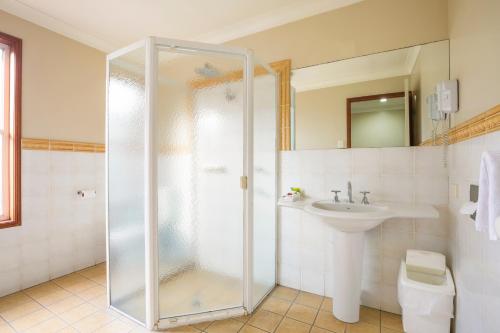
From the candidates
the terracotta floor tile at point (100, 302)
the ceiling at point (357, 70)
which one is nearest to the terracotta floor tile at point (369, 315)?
the ceiling at point (357, 70)

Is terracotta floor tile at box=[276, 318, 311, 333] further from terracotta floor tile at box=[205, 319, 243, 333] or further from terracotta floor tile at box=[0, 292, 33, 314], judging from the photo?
terracotta floor tile at box=[0, 292, 33, 314]

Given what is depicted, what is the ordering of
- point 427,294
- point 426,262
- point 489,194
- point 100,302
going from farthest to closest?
point 100,302
point 426,262
point 427,294
point 489,194

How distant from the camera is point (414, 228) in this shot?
1.76 m

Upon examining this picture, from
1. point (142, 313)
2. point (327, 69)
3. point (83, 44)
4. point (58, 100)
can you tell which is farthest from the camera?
point (83, 44)

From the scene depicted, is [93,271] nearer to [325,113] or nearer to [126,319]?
[126,319]

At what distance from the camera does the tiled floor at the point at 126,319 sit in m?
1.65

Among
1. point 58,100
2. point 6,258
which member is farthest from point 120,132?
point 6,258

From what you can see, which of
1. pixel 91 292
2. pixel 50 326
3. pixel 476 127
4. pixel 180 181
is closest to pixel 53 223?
pixel 91 292

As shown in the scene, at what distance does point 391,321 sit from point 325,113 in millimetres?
1645

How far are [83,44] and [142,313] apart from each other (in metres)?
2.70

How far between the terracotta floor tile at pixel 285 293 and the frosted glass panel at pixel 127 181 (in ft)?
3.53

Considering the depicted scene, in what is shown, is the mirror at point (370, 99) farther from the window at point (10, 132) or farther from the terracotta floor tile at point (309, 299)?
the window at point (10, 132)

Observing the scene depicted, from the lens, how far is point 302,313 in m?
1.83

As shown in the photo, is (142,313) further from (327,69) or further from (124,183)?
(327,69)
